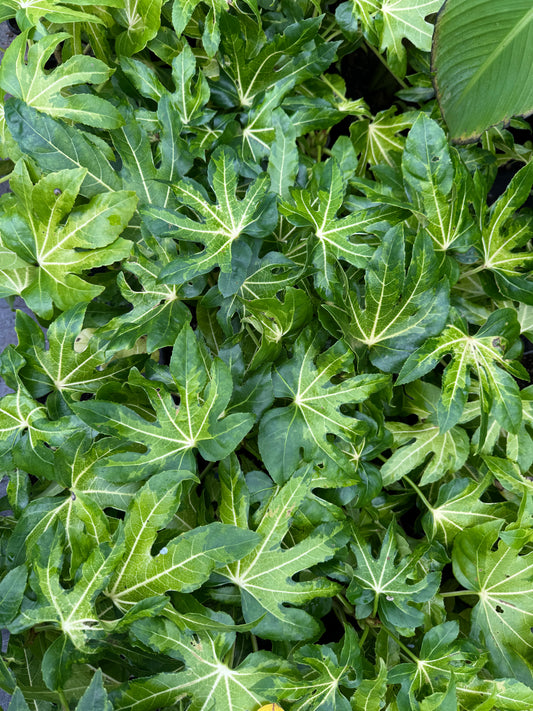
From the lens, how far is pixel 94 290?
871 millimetres

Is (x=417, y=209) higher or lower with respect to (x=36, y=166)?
lower

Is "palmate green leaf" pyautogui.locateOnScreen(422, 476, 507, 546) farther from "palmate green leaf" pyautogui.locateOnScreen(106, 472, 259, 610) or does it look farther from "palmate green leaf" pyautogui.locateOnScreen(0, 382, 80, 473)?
"palmate green leaf" pyautogui.locateOnScreen(0, 382, 80, 473)

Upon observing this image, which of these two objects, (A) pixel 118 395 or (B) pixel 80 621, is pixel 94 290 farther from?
(B) pixel 80 621

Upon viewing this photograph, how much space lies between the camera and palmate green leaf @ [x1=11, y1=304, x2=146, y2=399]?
2.84ft

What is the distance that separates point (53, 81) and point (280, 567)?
82 cm

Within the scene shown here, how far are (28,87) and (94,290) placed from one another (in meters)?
0.34

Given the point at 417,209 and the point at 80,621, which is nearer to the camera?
the point at 80,621

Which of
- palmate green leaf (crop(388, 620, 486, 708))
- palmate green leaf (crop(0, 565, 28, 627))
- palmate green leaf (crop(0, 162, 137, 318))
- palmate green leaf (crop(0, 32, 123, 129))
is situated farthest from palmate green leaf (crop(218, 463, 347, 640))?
palmate green leaf (crop(0, 32, 123, 129))

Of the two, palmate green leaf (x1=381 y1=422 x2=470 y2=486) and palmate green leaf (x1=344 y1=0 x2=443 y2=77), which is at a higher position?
palmate green leaf (x1=344 y1=0 x2=443 y2=77)

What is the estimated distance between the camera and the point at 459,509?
979 millimetres

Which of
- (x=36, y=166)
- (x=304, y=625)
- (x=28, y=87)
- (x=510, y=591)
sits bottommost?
(x=510, y=591)

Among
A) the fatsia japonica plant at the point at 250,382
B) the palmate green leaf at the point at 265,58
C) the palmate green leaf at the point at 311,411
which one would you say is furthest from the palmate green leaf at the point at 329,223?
the palmate green leaf at the point at 265,58

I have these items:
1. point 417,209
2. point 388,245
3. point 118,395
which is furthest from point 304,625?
point 417,209

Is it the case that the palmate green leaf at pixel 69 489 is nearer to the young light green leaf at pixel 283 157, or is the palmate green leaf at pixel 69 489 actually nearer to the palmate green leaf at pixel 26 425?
the palmate green leaf at pixel 26 425
